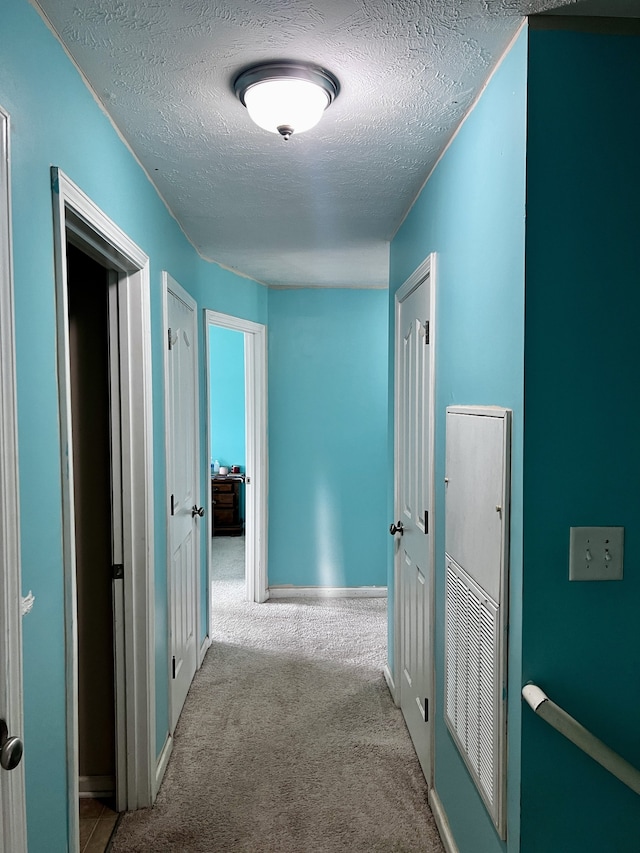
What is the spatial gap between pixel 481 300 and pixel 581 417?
0.45 m

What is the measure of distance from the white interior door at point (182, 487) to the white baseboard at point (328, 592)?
135 cm

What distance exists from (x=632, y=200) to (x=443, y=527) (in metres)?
1.15

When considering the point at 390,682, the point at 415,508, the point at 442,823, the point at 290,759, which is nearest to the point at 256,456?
the point at 390,682

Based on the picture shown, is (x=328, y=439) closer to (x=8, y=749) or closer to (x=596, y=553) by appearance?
(x=596, y=553)

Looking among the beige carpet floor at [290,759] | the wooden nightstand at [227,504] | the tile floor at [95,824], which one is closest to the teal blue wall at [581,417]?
the beige carpet floor at [290,759]

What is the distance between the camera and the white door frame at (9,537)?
103 centimetres

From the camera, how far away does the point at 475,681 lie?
64.1 inches

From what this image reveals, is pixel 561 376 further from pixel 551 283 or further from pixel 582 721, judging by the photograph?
pixel 582 721

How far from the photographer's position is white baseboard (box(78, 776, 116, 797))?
2.28 meters

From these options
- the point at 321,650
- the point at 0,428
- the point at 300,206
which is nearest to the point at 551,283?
the point at 0,428

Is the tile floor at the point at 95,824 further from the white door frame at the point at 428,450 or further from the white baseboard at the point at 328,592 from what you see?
the white baseboard at the point at 328,592

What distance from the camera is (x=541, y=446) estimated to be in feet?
4.33

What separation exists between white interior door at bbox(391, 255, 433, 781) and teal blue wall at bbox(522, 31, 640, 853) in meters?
0.86

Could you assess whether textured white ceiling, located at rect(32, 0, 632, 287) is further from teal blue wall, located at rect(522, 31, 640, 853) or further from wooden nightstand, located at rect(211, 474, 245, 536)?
wooden nightstand, located at rect(211, 474, 245, 536)
